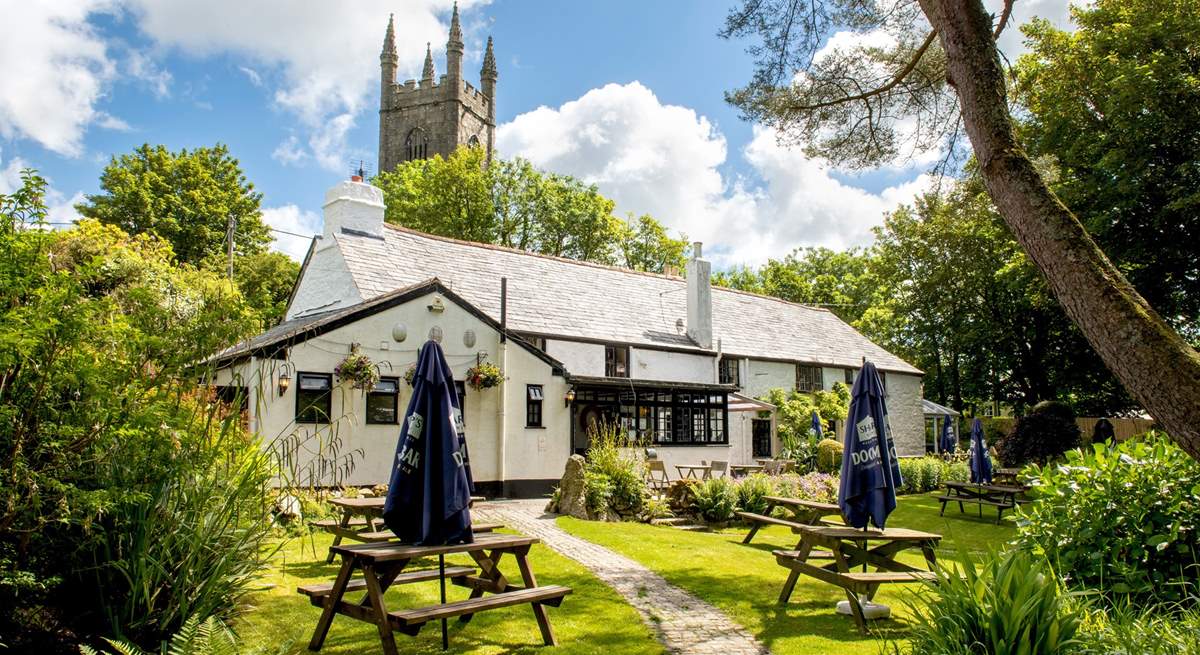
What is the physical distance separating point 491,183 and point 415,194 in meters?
4.24

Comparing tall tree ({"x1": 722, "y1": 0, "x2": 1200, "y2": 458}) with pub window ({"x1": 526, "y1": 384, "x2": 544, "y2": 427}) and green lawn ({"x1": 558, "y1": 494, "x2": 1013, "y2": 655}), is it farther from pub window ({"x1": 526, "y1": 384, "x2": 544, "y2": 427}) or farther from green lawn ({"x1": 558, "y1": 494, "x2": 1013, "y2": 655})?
pub window ({"x1": 526, "y1": 384, "x2": 544, "y2": 427})

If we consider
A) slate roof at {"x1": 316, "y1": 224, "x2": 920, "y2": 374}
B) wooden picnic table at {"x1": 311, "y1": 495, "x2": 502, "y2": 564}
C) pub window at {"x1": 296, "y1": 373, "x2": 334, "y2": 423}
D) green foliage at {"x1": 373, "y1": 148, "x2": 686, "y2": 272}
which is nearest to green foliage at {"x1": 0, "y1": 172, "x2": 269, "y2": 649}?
wooden picnic table at {"x1": 311, "y1": 495, "x2": 502, "y2": 564}

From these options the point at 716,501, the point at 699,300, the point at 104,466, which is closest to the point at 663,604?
the point at 104,466

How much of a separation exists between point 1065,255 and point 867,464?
3051mm

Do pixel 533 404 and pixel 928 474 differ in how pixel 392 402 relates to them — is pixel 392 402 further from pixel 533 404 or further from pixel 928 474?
pixel 928 474

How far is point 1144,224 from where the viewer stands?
1998cm

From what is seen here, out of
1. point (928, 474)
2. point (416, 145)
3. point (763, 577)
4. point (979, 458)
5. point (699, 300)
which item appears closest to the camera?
point (763, 577)

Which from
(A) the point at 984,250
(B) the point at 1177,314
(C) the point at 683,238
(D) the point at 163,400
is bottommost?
(D) the point at 163,400

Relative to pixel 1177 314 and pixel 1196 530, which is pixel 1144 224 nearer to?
pixel 1177 314

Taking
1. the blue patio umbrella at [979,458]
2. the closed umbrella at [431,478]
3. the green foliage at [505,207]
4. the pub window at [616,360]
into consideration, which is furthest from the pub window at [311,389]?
the green foliage at [505,207]

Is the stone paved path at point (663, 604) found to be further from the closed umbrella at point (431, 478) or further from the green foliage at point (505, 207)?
the green foliage at point (505, 207)

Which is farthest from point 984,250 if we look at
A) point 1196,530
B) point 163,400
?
point 163,400

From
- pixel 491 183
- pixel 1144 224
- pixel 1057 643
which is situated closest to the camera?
pixel 1057 643

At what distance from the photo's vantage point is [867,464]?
7832 mm
